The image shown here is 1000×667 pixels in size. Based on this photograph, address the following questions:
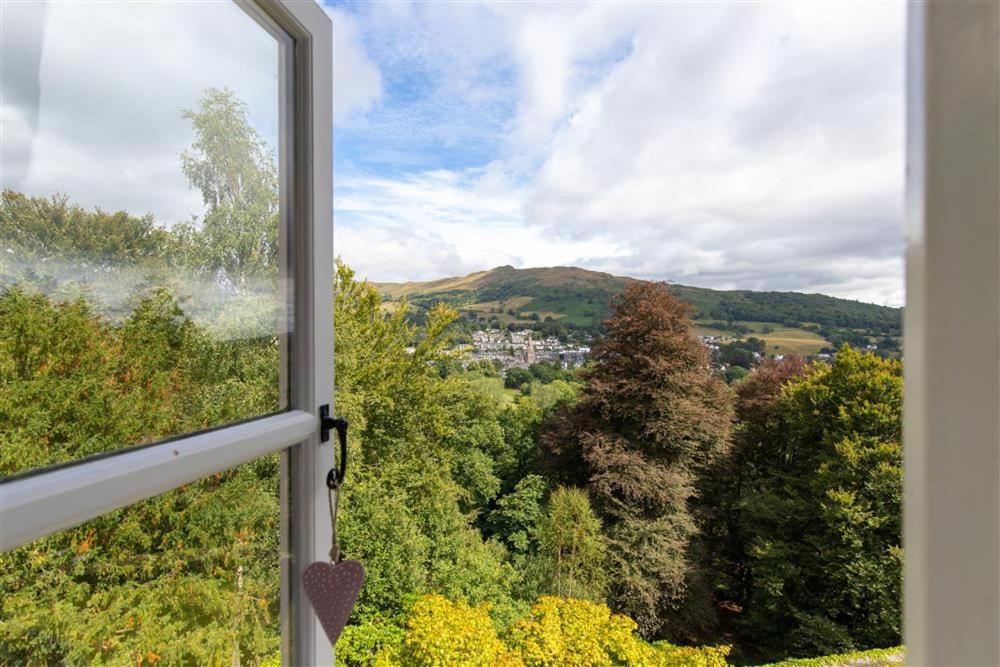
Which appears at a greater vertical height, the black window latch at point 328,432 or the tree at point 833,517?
the black window latch at point 328,432

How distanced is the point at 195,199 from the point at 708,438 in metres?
4.85

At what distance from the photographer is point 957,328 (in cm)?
26

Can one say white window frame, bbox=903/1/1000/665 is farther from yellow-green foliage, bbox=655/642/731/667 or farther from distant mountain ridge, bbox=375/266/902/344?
yellow-green foliage, bbox=655/642/731/667

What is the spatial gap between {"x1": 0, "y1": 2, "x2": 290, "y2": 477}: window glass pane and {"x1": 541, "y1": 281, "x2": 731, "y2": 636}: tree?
14.2 feet

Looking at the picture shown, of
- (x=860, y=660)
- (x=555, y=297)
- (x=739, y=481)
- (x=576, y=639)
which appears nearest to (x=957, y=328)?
(x=576, y=639)

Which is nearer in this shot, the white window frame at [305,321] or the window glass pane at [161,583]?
the window glass pane at [161,583]

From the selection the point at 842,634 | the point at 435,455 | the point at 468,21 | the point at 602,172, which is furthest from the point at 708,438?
the point at 468,21

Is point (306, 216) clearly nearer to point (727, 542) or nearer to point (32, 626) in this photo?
point (32, 626)

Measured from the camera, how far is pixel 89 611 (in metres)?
0.31

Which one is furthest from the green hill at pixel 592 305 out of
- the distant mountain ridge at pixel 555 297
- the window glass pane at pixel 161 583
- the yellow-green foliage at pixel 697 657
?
the yellow-green foliage at pixel 697 657

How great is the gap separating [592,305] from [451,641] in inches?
155

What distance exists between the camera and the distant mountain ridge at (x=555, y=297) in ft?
11.0

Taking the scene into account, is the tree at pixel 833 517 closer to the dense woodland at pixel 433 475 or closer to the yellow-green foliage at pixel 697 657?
the dense woodland at pixel 433 475

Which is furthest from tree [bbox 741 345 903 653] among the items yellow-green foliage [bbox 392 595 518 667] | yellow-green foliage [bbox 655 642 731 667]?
yellow-green foliage [bbox 392 595 518 667]
